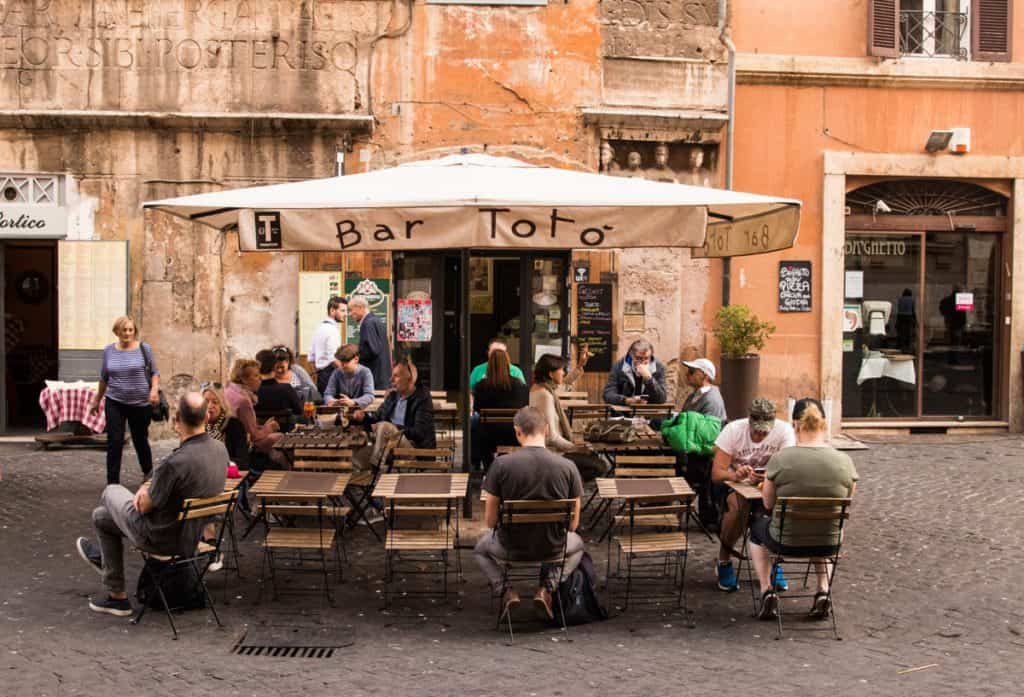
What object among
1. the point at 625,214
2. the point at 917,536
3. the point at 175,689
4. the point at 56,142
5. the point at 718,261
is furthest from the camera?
the point at 718,261

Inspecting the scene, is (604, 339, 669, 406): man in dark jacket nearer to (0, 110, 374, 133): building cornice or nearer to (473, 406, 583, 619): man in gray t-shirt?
(473, 406, 583, 619): man in gray t-shirt

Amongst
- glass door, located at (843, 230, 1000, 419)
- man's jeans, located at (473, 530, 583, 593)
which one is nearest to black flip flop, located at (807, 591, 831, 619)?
man's jeans, located at (473, 530, 583, 593)

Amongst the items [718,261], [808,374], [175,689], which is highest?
[718,261]

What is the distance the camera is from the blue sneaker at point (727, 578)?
25.3 feet

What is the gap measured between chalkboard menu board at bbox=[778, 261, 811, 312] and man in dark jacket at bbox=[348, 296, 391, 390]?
5.25m

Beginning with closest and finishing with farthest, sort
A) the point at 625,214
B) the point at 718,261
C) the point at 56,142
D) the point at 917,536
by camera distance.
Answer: the point at 625,214
the point at 917,536
the point at 56,142
the point at 718,261

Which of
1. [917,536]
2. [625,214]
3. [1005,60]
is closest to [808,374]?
[1005,60]

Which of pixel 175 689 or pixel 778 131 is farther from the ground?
pixel 778 131

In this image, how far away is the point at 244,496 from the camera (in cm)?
948

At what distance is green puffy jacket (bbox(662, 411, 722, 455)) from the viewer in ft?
29.7

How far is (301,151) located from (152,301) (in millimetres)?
2510

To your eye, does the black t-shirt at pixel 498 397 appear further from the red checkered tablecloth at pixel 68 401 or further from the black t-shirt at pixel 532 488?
the red checkered tablecloth at pixel 68 401

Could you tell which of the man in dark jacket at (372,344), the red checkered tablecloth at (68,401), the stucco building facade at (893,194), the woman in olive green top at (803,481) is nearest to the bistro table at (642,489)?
the woman in olive green top at (803,481)

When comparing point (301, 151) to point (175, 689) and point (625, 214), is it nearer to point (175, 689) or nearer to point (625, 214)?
point (625, 214)
